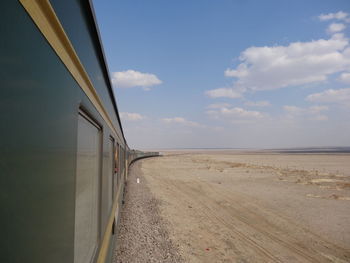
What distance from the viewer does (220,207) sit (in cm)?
1126

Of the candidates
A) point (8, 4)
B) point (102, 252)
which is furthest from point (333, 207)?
point (8, 4)

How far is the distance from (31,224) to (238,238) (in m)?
7.30

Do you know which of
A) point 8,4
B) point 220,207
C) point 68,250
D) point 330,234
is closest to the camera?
point 8,4

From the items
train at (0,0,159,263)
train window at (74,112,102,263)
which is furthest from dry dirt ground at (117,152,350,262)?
train at (0,0,159,263)

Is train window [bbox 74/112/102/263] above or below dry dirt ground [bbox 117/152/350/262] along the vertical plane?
above

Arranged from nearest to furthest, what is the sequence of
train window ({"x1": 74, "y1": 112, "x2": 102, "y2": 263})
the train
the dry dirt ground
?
the train < train window ({"x1": 74, "y1": 112, "x2": 102, "y2": 263}) < the dry dirt ground

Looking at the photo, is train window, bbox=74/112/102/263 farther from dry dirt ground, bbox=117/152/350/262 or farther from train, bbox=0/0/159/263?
dry dirt ground, bbox=117/152/350/262

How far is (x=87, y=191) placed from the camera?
7.90 feet

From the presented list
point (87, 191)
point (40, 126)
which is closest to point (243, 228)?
point (87, 191)

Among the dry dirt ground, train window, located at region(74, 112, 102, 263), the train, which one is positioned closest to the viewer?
the train

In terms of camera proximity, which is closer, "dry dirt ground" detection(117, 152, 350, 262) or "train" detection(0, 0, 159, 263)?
"train" detection(0, 0, 159, 263)

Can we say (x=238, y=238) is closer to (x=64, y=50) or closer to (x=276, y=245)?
(x=276, y=245)

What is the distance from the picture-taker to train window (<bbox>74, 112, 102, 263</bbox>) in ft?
6.54

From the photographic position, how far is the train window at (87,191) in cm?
199
